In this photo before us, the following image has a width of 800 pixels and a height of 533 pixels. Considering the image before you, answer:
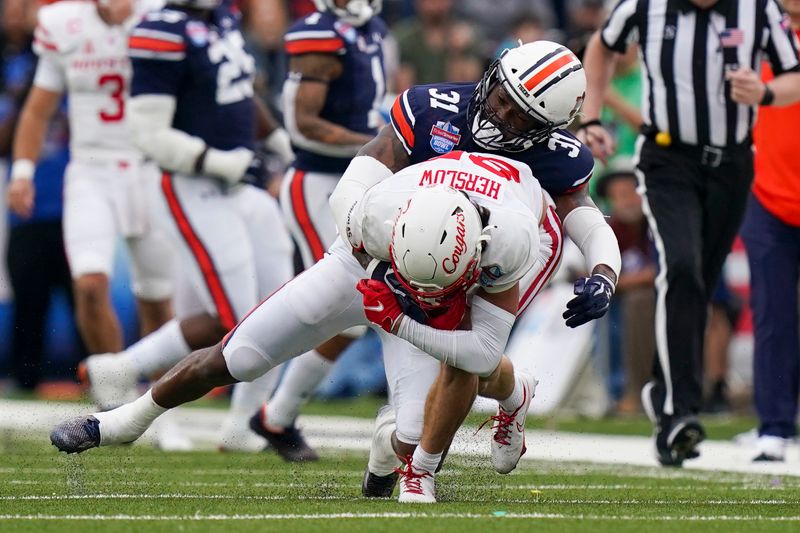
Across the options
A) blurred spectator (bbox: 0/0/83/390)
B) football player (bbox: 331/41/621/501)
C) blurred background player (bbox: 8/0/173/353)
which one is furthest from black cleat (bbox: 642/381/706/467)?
blurred spectator (bbox: 0/0/83/390)

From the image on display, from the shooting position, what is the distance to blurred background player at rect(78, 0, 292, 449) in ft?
23.6

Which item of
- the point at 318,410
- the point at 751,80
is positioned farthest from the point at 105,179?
the point at 751,80

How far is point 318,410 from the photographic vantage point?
10305 mm

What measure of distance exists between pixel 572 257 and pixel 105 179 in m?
3.23

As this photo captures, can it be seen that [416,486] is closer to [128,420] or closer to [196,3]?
[128,420]

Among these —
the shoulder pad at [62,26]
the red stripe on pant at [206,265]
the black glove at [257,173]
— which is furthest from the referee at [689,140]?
the shoulder pad at [62,26]

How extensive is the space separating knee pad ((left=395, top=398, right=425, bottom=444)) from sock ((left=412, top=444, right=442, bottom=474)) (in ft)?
0.31

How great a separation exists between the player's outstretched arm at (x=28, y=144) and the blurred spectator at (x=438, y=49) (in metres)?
3.79

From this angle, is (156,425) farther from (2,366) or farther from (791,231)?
(2,366)

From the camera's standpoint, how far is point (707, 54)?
22.4 ft

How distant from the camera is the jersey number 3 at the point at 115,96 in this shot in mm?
8234

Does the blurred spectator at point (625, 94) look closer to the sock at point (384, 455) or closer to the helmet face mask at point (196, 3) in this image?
the helmet face mask at point (196, 3)

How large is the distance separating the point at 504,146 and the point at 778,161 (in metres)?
2.80

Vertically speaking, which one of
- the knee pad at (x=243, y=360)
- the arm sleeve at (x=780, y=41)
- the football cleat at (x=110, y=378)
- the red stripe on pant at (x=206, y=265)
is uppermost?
the arm sleeve at (x=780, y=41)
